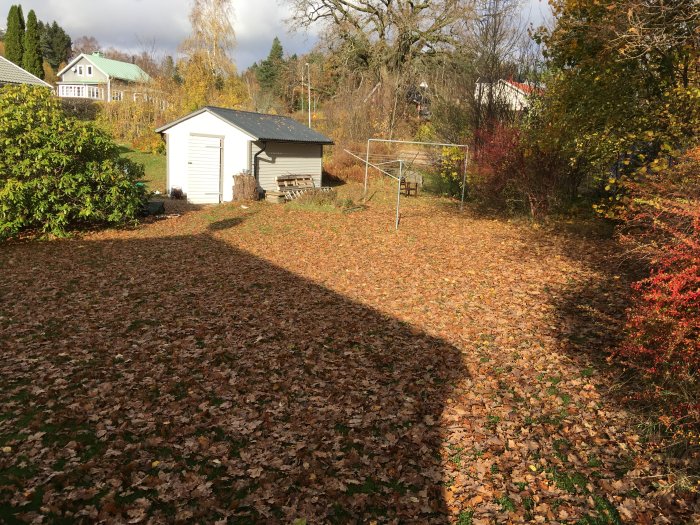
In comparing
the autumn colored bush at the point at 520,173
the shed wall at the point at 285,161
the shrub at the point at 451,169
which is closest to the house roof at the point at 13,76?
the shed wall at the point at 285,161

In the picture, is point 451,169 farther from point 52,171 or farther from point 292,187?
point 52,171

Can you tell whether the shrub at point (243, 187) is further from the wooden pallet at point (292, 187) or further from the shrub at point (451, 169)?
the shrub at point (451, 169)

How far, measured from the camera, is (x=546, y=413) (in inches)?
205

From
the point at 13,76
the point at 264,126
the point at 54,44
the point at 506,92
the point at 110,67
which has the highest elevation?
the point at 54,44

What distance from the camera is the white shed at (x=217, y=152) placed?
18.7 m

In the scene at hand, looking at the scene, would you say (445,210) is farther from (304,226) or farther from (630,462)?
(630,462)

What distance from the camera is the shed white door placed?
746 inches

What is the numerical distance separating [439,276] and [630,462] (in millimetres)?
6064

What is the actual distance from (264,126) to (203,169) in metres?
3.23

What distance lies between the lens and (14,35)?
41156 millimetres

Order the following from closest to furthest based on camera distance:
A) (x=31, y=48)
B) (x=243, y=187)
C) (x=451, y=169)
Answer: (x=243, y=187) → (x=451, y=169) → (x=31, y=48)

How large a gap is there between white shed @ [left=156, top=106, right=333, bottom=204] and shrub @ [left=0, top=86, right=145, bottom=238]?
530 centimetres

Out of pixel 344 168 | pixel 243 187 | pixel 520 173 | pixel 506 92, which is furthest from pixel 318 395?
pixel 344 168

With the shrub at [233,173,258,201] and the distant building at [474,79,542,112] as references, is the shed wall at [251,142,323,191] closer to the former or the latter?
the shrub at [233,173,258,201]
